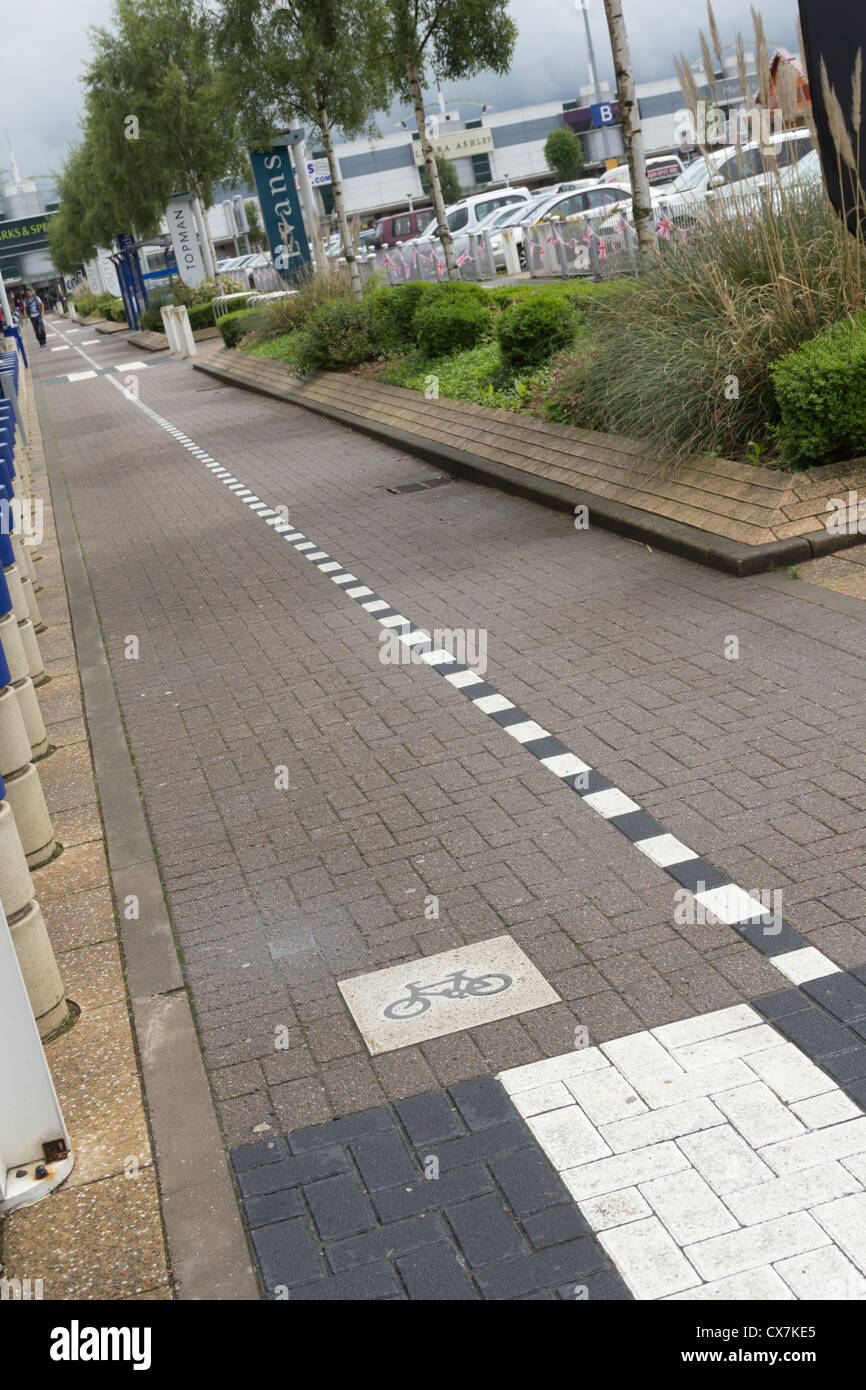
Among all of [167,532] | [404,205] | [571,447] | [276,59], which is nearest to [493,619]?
[571,447]

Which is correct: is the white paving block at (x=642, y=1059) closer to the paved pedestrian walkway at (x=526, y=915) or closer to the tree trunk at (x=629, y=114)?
the paved pedestrian walkway at (x=526, y=915)

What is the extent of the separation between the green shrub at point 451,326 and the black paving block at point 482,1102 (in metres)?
15.5

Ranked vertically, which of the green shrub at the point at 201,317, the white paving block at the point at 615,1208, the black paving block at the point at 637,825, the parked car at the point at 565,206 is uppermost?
the parked car at the point at 565,206

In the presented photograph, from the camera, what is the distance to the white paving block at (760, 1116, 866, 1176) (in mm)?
3639

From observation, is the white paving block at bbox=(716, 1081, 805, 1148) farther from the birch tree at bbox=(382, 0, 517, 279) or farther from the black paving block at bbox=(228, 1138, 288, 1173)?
the birch tree at bbox=(382, 0, 517, 279)

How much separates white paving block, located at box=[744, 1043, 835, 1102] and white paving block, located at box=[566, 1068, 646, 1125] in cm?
36

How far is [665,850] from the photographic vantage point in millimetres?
5488

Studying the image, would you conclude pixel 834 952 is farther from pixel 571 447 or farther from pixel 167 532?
pixel 167 532

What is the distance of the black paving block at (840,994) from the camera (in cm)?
423

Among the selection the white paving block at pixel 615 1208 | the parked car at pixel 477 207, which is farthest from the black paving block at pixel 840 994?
the parked car at pixel 477 207

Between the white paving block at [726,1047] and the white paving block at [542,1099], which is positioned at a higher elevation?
the white paving block at [542,1099]

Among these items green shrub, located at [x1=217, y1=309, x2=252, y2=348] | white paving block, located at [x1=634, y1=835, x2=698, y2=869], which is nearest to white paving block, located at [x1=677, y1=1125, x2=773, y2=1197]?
white paving block, located at [x1=634, y1=835, x2=698, y2=869]
